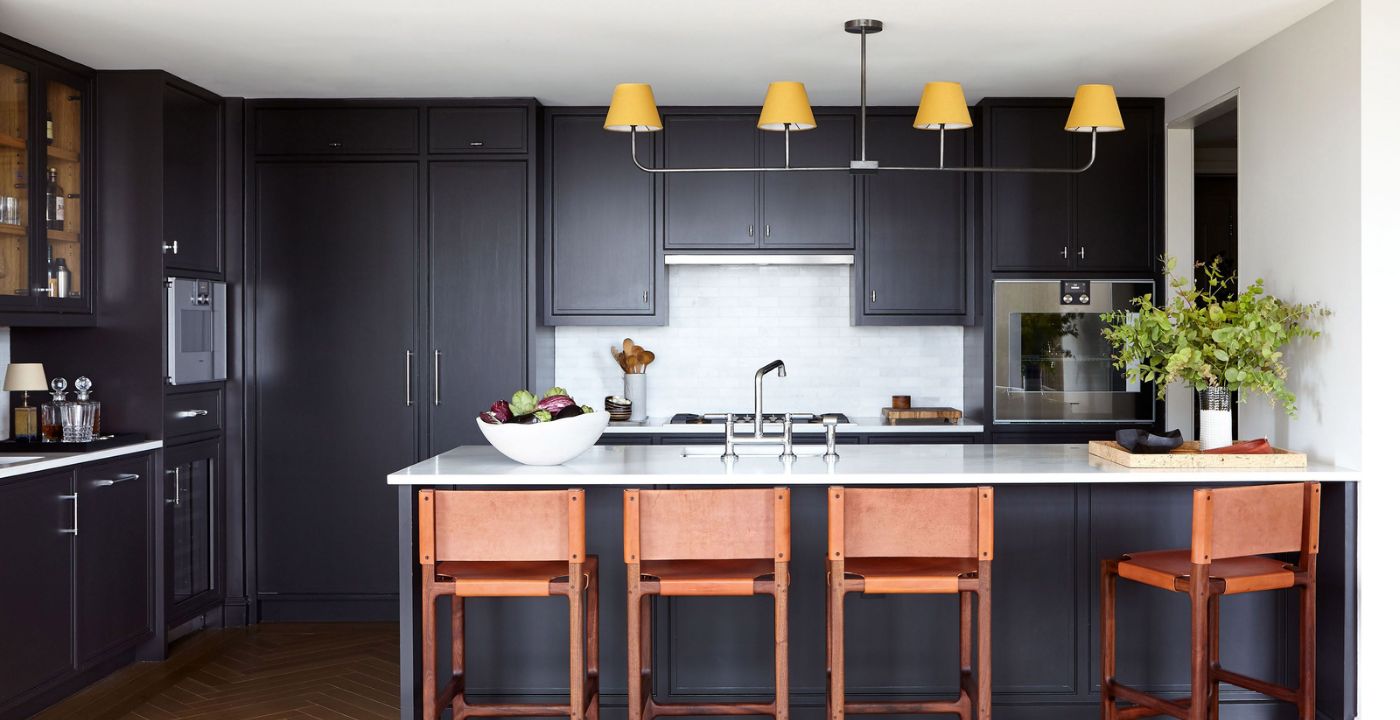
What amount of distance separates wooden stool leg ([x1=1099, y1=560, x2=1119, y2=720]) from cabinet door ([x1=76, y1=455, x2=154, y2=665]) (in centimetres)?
368

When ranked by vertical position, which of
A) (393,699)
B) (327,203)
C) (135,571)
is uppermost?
(327,203)

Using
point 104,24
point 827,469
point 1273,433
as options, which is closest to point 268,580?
point 104,24

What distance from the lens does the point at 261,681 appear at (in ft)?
14.7

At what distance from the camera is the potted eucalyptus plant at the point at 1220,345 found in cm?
381

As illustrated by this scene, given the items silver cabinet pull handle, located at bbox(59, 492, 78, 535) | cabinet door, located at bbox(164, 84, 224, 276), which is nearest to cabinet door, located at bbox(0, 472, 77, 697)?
silver cabinet pull handle, located at bbox(59, 492, 78, 535)

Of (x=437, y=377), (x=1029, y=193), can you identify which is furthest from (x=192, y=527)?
(x=1029, y=193)

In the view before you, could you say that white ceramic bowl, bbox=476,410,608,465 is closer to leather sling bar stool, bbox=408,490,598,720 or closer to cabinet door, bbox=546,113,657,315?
leather sling bar stool, bbox=408,490,598,720

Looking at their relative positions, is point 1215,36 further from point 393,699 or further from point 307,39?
point 393,699

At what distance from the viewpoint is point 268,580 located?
17.9 ft

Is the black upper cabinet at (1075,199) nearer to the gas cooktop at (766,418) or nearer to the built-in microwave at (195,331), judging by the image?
the gas cooktop at (766,418)

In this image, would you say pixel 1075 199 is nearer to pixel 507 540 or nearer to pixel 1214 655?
pixel 1214 655

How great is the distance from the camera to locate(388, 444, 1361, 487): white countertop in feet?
11.1

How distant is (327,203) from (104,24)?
1.47 meters

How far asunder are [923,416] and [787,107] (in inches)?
96.5
